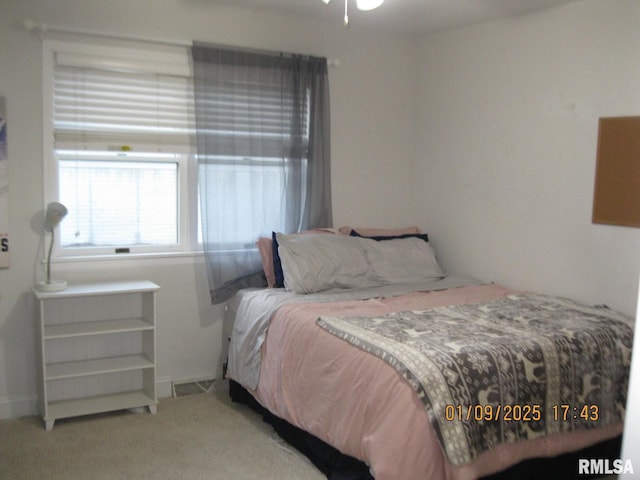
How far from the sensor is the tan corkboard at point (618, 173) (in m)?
2.80

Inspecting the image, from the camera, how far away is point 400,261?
3.65m

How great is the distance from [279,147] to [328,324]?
1.47 meters

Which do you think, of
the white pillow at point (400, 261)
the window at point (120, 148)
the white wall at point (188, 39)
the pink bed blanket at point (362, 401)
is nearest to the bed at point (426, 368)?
the pink bed blanket at point (362, 401)

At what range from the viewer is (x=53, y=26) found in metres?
2.99

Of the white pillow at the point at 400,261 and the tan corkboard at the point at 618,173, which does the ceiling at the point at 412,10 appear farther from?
the white pillow at the point at 400,261

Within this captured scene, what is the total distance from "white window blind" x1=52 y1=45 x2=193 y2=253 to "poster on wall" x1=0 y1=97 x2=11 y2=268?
0.25 meters

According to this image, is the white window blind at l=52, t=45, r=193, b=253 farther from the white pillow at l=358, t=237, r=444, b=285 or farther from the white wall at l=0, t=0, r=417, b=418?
the white pillow at l=358, t=237, r=444, b=285

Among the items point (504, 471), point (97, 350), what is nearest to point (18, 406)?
point (97, 350)

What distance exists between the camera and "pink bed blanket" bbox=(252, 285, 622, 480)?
195cm

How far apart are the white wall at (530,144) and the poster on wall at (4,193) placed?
8.82 feet

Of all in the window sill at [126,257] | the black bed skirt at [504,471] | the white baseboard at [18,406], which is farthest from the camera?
the window sill at [126,257]

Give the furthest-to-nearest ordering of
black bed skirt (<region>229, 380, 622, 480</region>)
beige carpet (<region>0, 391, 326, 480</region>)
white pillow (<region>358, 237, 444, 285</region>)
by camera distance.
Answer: white pillow (<region>358, 237, 444, 285</region>) < beige carpet (<region>0, 391, 326, 480</region>) < black bed skirt (<region>229, 380, 622, 480</region>)

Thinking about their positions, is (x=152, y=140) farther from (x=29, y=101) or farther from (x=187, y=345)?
(x=187, y=345)

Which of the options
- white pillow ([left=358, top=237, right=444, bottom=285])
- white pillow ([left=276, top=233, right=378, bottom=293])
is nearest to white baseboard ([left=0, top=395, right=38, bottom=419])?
white pillow ([left=276, top=233, right=378, bottom=293])
